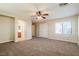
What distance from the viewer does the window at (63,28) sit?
6.25m

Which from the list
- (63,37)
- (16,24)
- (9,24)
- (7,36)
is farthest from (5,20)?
(63,37)

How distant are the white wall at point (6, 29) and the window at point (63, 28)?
459cm

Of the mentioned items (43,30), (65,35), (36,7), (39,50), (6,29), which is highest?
(36,7)

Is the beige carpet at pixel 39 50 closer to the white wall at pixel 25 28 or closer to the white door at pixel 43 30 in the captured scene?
the white wall at pixel 25 28

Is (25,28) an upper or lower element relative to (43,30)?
upper

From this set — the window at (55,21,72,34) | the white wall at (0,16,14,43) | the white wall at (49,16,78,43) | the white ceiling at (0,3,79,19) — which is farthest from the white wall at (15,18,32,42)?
the window at (55,21,72,34)

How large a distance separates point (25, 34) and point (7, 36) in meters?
1.79

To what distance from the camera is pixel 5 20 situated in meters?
5.92

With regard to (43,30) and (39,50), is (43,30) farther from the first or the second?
(39,50)

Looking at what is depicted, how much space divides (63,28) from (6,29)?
5353mm

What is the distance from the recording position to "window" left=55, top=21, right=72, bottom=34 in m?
6.25

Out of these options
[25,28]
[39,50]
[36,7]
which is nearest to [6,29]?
[25,28]

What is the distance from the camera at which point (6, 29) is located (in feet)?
19.6

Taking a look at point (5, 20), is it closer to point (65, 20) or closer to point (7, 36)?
point (7, 36)
